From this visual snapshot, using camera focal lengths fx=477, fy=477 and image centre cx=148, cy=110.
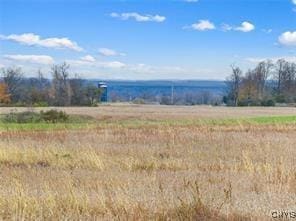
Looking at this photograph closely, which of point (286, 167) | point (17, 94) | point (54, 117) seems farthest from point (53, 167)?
point (17, 94)

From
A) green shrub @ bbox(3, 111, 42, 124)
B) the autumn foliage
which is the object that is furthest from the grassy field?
the autumn foliage

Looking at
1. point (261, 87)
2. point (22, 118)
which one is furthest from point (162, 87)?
point (22, 118)

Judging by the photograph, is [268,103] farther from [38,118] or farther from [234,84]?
[38,118]

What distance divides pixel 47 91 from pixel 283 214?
4355 inches

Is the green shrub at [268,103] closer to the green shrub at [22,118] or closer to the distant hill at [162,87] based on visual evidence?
the distant hill at [162,87]

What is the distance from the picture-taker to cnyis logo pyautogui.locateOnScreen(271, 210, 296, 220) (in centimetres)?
706

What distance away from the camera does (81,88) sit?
116 metres

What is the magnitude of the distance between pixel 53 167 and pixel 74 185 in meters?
3.48

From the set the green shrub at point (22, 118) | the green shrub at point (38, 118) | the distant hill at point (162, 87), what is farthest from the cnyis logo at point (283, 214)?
the distant hill at point (162, 87)

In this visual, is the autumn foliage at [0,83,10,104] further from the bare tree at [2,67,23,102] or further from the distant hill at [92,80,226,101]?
the distant hill at [92,80,226,101]

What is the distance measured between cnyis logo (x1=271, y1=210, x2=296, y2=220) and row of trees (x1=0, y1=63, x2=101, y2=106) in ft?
320

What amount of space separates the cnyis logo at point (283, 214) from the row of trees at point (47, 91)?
97.5 m

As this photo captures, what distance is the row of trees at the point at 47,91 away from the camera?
107062mm

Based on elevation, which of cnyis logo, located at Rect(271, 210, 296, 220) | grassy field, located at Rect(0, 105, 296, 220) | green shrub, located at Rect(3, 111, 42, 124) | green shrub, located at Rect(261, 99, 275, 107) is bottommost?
green shrub, located at Rect(3, 111, 42, 124)
